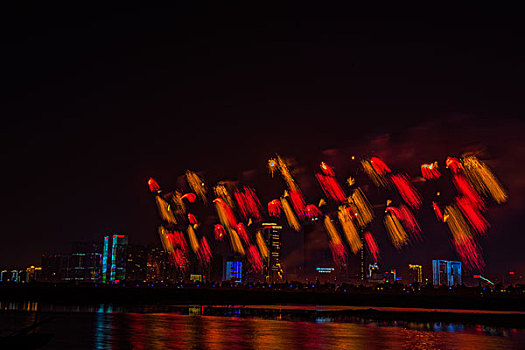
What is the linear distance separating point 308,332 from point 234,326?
189 inches

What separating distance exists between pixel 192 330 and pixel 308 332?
19.5ft

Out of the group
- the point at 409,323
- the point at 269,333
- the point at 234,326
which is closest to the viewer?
the point at 269,333

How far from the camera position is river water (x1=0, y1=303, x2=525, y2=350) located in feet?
77.2

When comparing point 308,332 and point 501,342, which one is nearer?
point 501,342

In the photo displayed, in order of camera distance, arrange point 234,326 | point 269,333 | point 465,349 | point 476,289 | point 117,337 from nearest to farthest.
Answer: point 465,349 < point 117,337 < point 269,333 < point 234,326 < point 476,289

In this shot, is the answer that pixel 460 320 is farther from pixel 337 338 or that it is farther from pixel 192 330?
pixel 192 330

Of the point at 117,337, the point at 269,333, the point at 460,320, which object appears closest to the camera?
the point at 117,337

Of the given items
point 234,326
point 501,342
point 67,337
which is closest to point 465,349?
point 501,342

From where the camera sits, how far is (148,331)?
28.3m

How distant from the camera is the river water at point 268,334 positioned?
23.5m

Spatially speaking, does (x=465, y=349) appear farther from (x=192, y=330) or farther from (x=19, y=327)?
(x=19, y=327)

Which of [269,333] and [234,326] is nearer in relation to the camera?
[269,333]

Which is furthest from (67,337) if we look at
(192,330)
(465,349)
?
(465,349)

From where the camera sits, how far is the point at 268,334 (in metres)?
27.7
